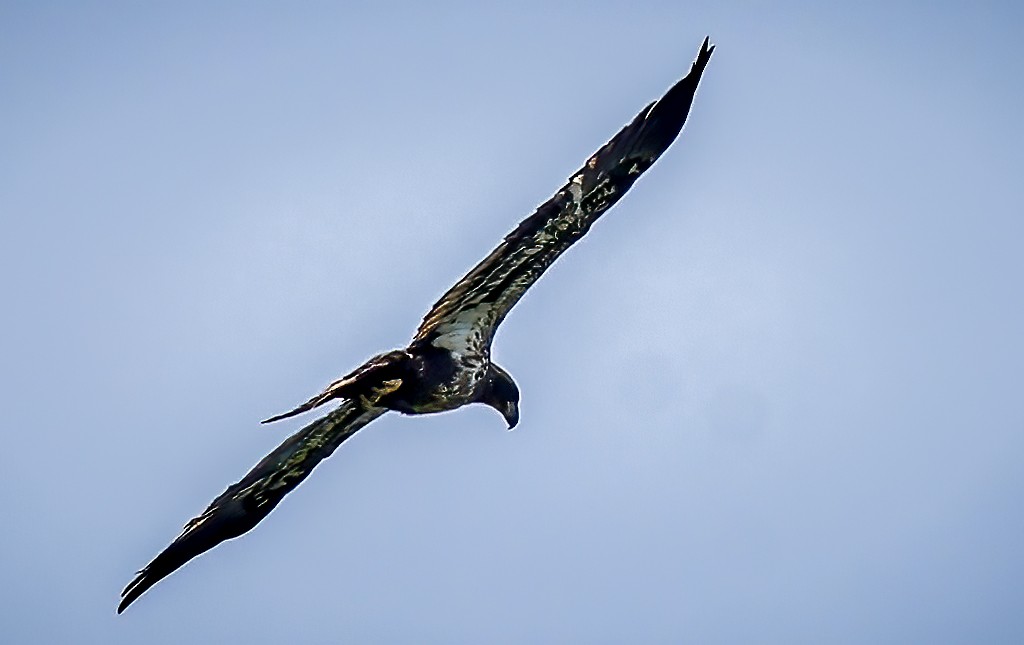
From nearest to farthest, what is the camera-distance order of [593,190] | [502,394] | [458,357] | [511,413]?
[593,190] → [458,357] → [502,394] → [511,413]

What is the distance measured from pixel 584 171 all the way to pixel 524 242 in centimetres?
72

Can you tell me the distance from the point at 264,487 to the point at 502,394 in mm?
2549

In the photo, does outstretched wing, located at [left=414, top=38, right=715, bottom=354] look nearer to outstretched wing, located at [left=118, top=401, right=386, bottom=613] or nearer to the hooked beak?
outstretched wing, located at [left=118, top=401, right=386, bottom=613]

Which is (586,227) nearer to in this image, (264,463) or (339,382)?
(339,382)

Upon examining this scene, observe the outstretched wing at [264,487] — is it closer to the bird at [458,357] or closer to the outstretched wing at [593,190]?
the bird at [458,357]

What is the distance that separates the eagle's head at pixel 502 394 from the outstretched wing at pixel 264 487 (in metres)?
1.27

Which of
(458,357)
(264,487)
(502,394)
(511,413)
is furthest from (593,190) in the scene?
(264,487)

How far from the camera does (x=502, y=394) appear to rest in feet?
48.2

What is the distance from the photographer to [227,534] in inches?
529

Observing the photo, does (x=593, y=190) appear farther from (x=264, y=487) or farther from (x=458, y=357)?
(x=264, y=487)

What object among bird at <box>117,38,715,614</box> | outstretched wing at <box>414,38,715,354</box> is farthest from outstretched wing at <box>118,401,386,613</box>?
outstretched wing at <box>414,38,715,354</box>

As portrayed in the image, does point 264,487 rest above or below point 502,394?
below

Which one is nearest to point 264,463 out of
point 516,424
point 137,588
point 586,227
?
point 137,588

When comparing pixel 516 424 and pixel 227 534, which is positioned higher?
pixel 516 424
